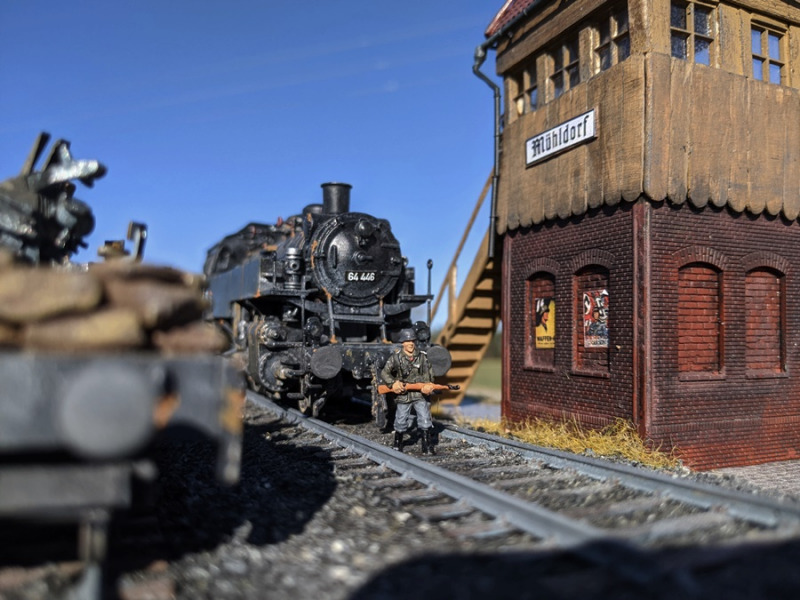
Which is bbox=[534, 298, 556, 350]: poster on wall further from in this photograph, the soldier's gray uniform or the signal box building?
the soldier's gray uniform

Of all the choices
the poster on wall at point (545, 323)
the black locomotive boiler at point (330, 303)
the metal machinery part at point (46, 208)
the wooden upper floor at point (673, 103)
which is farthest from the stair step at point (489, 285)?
the metal machinery part at point (46, 208)

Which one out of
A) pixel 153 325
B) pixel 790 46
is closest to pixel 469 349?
pixel 790 46

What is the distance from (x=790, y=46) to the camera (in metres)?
10.5

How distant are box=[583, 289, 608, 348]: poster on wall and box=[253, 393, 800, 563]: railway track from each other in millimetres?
3212

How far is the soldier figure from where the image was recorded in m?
7.77

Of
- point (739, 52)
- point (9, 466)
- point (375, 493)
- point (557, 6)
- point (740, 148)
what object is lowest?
point (375, 493)

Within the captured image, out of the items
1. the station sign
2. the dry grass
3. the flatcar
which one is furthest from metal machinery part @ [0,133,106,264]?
the station sign

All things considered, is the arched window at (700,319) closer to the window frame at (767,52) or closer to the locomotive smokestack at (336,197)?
the window frame at (767,52)

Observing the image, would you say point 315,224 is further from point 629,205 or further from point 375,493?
point 375,493

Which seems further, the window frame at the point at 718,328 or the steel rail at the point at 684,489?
the window frame at the point at 718,328

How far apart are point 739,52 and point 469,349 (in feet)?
24.6

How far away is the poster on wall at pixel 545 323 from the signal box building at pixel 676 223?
0.20 feet

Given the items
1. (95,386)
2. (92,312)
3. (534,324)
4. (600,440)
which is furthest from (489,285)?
(95,386)

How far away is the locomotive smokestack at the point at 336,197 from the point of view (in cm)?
1122
